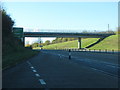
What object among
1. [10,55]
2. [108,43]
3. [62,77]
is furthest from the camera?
[108,43]

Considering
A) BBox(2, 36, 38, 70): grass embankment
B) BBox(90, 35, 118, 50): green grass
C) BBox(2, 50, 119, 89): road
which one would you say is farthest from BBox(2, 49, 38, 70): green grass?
BBox(90, 35, 118, 50): green grass

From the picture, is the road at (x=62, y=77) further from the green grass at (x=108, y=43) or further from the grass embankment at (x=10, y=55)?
the green grass at (x=108, y=43)

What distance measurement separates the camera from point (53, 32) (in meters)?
110

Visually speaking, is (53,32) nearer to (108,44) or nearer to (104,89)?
(108,44)

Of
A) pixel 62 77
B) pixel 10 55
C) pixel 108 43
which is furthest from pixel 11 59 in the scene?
pixel 108 43

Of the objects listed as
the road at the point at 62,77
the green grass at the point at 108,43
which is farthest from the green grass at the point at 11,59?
the green grass at the point at 108,43

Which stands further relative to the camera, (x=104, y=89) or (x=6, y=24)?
(x=6, y=24)

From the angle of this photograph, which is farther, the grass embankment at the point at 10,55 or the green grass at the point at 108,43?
the green grass at the point at 108,43

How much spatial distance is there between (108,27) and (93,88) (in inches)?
6720

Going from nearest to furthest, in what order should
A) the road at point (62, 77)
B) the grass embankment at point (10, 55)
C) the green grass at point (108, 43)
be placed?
the road at point (62, 77)
the grass embankment at point (10, 55)
the green grass at point (108, 43)

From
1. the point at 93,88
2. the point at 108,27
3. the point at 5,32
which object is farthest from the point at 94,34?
the point at 93,88

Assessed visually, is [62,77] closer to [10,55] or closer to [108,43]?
[10,55]

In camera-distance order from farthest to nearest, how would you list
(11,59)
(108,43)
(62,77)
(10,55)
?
(108,43), (10,55), (11,59), (62,77)

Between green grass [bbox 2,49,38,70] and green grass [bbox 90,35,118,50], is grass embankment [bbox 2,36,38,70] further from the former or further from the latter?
green grass [bbox 90,35,118,50]
